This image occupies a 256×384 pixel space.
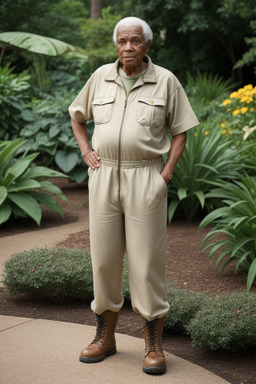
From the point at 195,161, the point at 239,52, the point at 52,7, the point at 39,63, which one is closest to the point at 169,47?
the point at 239,52

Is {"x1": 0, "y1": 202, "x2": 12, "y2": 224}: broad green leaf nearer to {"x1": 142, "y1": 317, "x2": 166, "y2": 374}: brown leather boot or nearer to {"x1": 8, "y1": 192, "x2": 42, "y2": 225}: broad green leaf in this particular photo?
{"x1": 8, "y1": 192, "x2": 42, "y2": 225}: broad green leaf

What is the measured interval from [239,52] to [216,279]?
15.6 metres

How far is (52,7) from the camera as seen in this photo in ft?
66.1

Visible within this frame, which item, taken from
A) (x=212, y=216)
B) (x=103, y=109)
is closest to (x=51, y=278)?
(x=103, y=109)

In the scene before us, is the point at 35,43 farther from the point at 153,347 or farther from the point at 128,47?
the point at 153,347

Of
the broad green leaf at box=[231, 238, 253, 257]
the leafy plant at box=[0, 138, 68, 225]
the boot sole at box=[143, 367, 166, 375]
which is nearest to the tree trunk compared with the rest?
the leafy plant at box=[0, 138, 68, 225]

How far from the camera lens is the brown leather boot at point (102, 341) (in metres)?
3.97

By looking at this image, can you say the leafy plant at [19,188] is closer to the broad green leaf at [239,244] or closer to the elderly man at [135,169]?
the broad green leaf at [239,244]

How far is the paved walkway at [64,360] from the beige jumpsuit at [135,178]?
0.39 m

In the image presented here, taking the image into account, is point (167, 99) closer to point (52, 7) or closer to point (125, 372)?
point (125, 372)

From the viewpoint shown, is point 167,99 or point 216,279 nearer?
point 167,99

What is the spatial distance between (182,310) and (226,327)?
0.51 meters

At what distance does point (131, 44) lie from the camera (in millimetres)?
3674

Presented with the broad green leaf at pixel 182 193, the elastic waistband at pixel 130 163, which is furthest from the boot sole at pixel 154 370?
the broad green leaf at pixel 182 193
